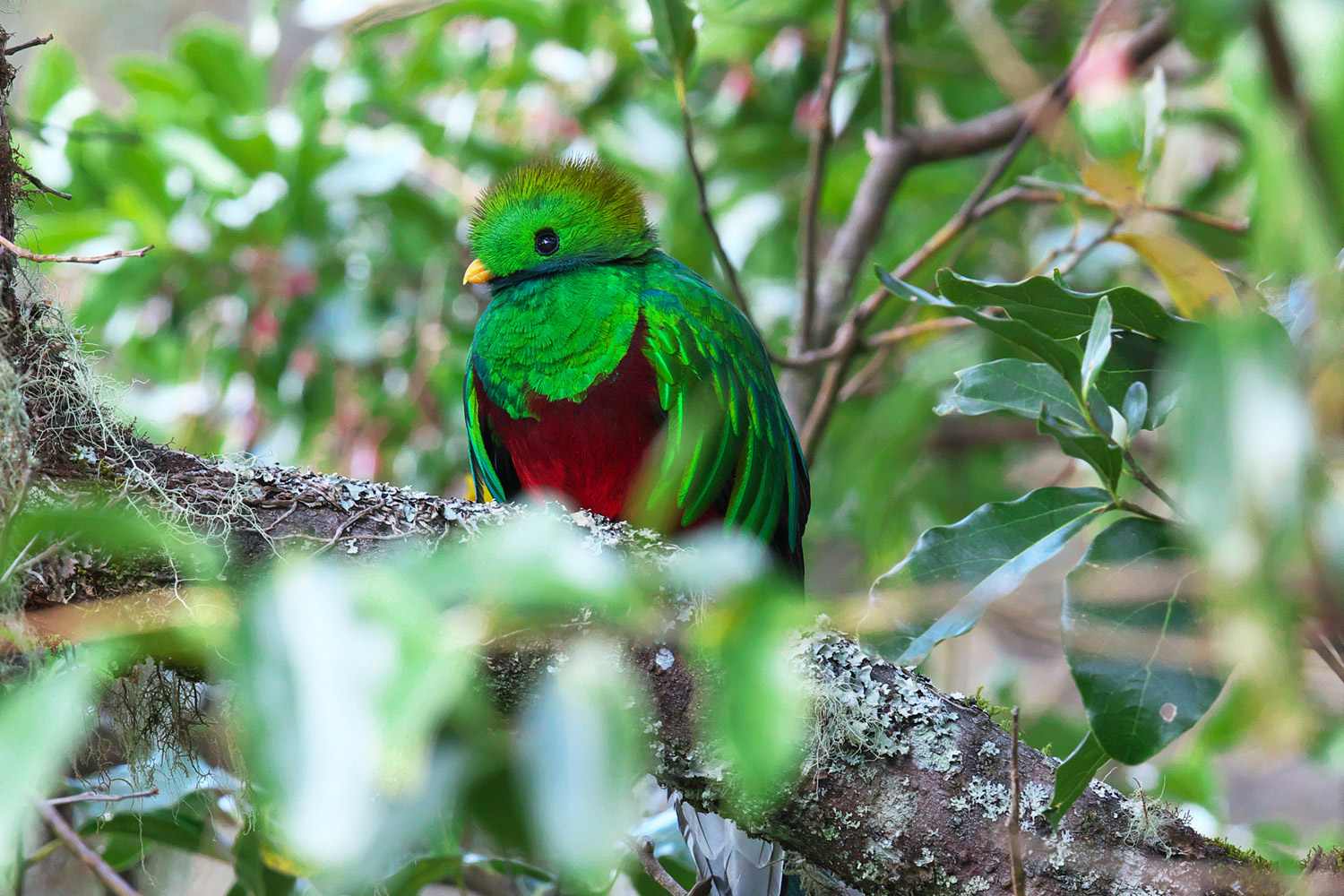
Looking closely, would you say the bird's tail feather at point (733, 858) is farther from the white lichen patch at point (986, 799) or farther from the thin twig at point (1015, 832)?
the thin twig at point (1015, 832)

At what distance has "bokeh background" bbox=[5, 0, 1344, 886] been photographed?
3158 mm

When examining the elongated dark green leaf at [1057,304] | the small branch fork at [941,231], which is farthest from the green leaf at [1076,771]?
the small branch fork at [941,231]

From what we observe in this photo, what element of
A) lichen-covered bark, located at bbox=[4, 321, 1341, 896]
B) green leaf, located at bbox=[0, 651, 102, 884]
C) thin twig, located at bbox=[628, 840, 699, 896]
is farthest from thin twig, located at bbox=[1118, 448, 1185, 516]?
green leaf, located at bbox=[0, 651, 102, 884]

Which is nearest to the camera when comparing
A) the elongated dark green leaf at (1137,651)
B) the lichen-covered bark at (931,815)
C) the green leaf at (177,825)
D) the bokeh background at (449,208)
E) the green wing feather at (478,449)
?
the elongated dark green leaf at (1137,651)

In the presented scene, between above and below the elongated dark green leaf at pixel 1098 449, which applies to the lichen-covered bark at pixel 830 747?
below

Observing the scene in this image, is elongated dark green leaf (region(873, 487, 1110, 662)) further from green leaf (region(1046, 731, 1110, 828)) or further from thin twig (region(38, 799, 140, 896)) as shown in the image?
thin twig (region(38, 799, 140, 896))

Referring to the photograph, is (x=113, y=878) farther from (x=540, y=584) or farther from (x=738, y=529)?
(x=738, y=529)

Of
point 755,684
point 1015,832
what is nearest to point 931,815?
point 1015,832

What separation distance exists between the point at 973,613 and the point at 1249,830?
200cm

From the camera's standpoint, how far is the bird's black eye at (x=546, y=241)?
7.97 ft

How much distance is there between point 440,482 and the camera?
3484 mm

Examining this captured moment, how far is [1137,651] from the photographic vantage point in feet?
4.00

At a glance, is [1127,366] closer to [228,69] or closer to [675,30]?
[675,30]

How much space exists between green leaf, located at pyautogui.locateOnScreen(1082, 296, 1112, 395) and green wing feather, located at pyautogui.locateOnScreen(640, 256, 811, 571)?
37.3 inches
